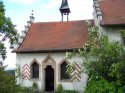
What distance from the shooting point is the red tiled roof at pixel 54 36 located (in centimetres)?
3428

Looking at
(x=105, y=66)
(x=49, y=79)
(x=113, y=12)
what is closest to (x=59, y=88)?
(x=49, y=79)

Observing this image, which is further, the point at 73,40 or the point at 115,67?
the point at 73,40

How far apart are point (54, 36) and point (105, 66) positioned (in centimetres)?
1345

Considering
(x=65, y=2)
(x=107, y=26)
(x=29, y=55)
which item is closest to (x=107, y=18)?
(x=107, y=26)

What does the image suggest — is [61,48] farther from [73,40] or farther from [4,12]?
[4,12]

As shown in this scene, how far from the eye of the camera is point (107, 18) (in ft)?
105

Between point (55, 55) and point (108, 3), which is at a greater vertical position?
point (108, 3)

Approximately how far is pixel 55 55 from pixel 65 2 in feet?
43.7

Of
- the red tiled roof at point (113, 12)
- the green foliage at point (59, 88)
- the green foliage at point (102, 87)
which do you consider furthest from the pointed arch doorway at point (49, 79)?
the green foliage at point (102, 87)

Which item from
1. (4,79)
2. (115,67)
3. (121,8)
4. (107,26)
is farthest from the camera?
(121,8)

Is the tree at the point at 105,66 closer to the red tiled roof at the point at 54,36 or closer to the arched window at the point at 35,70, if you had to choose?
the red tiled roof at the point at 54,36

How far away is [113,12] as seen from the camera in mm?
33281

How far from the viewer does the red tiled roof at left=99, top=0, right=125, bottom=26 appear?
103 ft

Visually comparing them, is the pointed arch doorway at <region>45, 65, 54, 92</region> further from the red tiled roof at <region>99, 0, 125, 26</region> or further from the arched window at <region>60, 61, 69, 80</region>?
the red tiled roof at <region>99, 0, 125, 26</region>
